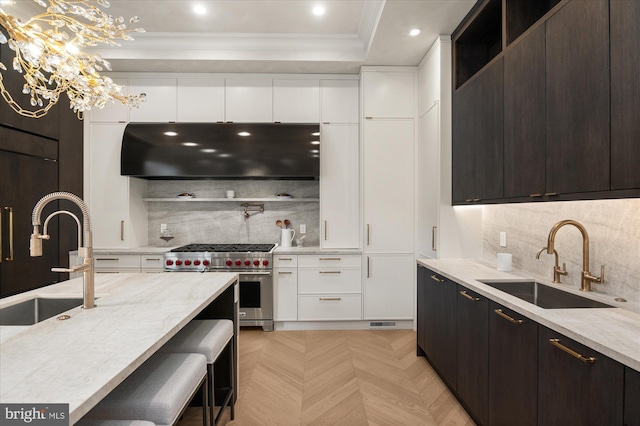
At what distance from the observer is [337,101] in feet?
13.0

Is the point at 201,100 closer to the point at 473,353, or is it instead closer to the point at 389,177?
the point at 389,177

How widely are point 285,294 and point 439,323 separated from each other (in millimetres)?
1725

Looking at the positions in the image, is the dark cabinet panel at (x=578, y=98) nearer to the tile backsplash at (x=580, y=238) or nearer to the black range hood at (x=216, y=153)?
the tile backsplash at (x=580, y=238)

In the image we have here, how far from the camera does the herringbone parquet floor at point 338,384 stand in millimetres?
2193

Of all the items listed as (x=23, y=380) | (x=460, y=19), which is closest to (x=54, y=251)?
(x=23, y=380)

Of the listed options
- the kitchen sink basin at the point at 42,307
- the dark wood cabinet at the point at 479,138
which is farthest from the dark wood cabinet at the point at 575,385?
the kitchen sink basin at the point at 42,307

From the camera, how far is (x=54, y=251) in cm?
347

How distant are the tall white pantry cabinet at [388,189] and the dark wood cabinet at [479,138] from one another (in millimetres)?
736

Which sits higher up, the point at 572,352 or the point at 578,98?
the point at 578,98

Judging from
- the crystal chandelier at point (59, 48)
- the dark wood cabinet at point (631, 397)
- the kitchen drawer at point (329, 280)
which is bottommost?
the kitchen drawer at point (329, 280)

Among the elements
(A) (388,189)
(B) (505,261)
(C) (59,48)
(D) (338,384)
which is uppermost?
(C) (59,48)

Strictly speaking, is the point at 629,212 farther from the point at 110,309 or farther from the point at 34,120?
the point at 34,120

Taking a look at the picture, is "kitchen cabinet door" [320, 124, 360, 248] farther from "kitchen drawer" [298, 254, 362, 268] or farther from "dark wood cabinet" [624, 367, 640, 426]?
"dark wood cabinet" [624, 367, 640, 426]
